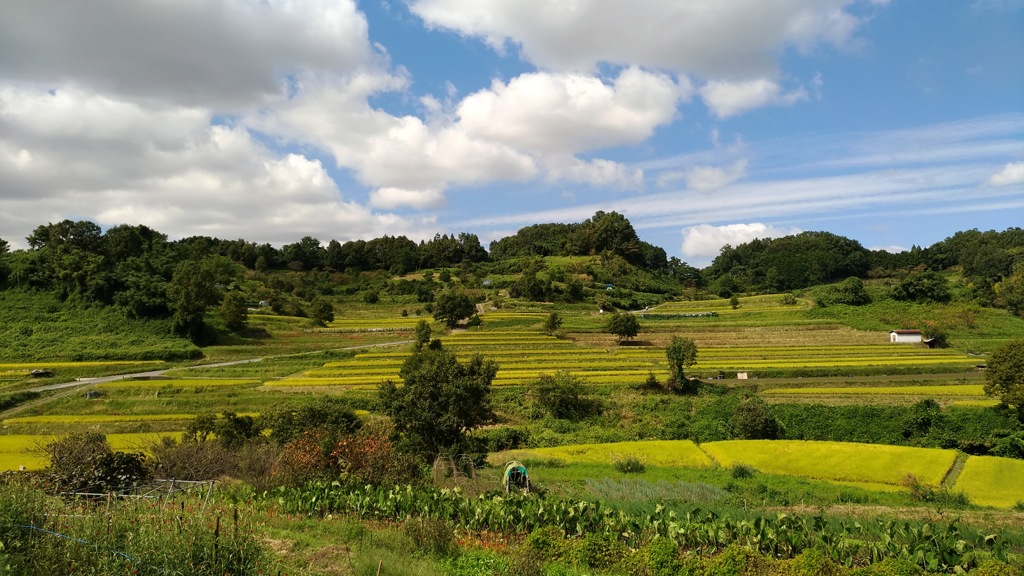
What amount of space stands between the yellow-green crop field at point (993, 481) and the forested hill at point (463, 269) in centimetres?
5552

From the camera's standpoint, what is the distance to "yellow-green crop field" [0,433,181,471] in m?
26.0

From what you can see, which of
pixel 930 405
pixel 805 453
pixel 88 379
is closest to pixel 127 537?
pixel 805 453

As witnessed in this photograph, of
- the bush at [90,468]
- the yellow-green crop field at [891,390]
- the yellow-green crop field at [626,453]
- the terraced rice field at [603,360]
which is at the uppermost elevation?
the bush at [90,468]

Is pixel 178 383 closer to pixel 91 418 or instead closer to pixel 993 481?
pixel 91 418

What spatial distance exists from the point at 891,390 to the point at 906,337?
78.0 ft

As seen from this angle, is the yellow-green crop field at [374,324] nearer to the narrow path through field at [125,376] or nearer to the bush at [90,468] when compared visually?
the narrow path through field at [125,376]

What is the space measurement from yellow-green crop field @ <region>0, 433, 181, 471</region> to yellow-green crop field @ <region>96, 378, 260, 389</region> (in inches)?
425

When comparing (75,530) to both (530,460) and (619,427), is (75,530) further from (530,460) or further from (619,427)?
(619,427)

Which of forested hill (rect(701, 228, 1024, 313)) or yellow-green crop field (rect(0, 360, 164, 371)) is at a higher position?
forested hill (rect(701, 228, 1024, 313))

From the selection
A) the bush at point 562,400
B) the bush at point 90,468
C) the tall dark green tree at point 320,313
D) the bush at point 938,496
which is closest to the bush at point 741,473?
the bush at point 938,496

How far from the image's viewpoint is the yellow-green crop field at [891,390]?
40594mm

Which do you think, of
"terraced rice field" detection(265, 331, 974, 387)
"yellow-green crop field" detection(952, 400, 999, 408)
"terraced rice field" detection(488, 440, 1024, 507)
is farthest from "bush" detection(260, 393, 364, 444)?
"yellow-green crop field" detection(952, 400, 999, 408)

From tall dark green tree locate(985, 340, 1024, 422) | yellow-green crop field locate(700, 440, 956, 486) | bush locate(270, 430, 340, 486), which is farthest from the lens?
tall dark green tree locate(985, 340, 1024, 422)

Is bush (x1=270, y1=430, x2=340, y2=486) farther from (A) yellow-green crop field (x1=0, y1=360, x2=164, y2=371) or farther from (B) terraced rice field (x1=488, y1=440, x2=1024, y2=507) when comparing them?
(A) yellow-green crop field (x1=0, y1=360, x2=164, y2=371)
